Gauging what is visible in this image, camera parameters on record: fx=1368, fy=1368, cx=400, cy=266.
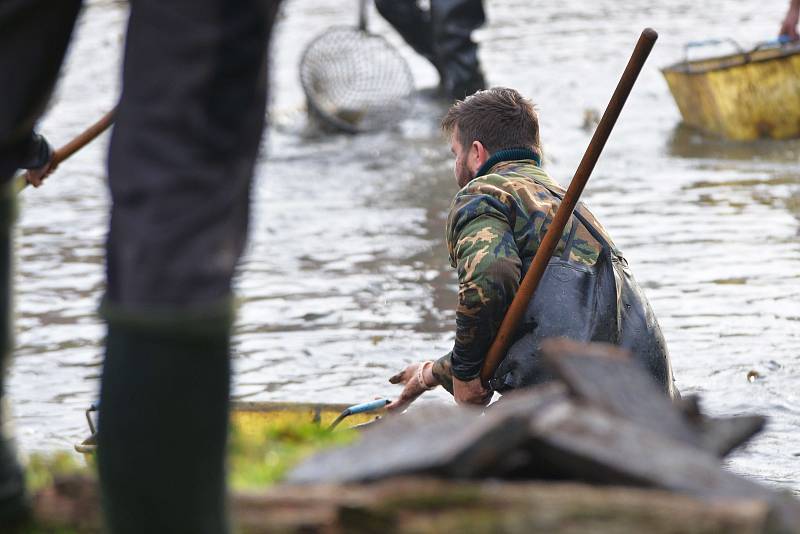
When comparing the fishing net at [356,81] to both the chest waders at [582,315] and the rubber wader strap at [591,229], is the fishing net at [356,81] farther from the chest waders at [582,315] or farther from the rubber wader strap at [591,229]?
the chest waders at [582,315]

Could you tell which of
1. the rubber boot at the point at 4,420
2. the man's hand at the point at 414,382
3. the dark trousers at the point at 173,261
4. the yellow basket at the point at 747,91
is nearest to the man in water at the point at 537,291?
the man's hand at the point at 414,382

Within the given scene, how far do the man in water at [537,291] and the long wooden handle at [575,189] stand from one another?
8 centimetres

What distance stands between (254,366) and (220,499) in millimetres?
5357

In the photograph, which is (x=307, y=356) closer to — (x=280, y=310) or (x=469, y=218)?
(x=280, y=310)

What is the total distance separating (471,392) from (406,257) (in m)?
4.82

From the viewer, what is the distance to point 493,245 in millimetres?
4797

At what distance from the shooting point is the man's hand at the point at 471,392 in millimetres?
4957

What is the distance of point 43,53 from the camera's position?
2131mm

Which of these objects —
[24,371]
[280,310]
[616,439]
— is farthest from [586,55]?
[616,439]

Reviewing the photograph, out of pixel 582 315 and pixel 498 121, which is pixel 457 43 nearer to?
pixel 498 121

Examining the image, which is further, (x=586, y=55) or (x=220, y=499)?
(x=586, y=55)

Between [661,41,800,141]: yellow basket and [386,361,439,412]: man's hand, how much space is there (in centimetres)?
828

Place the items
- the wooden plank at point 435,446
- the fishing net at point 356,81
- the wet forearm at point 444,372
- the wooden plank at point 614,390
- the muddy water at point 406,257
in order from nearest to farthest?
the wooden plank at point 435,446, the wooden plank at point 614,390, the wet forearm at point 444,372, the muddy water at point 406,257, the fishing net at point 356,81

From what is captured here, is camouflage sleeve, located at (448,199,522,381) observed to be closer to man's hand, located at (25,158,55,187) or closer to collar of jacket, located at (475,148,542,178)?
collar of jacket, located at (475,148,542,178)
